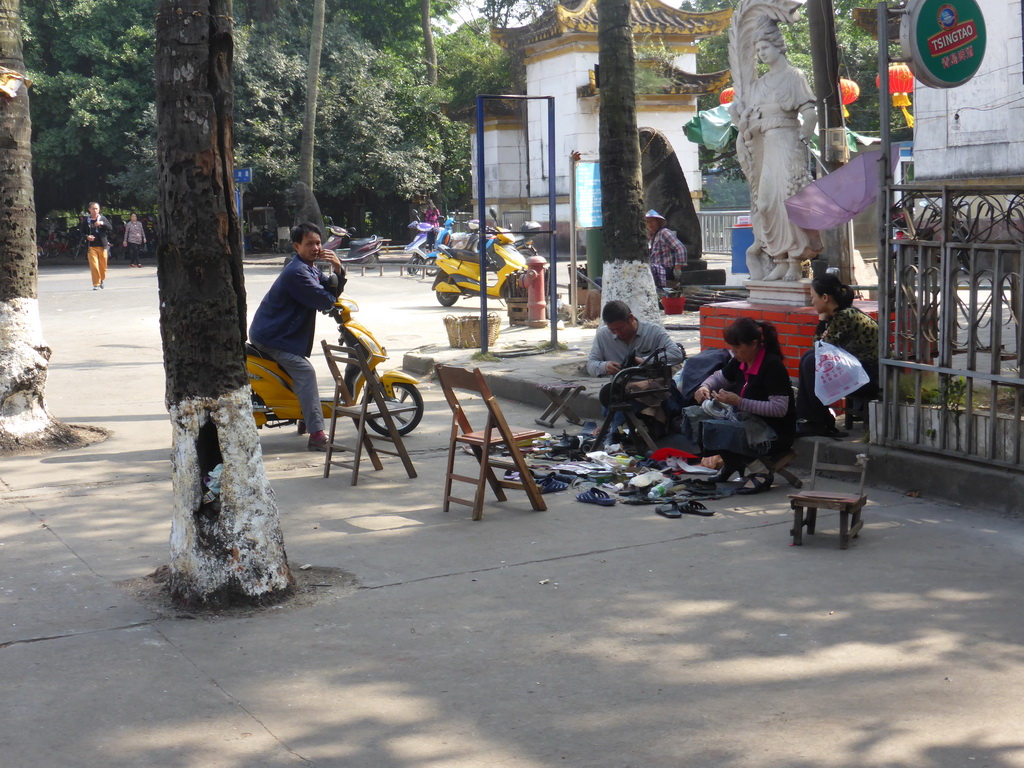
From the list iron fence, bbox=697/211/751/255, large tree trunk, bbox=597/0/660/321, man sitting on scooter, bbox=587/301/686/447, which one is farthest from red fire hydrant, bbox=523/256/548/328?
iron fence, bbox=697/211/751/255

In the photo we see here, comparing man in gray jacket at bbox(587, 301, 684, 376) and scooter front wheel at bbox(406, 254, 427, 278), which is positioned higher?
scooter front wheel at bbox(406, 254, 427, 278)

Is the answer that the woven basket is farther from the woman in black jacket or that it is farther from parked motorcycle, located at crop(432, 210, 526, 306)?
the woman in black jacket

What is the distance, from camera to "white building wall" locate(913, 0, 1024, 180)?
46.6 ft

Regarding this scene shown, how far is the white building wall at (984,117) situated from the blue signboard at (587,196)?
4.66 metres

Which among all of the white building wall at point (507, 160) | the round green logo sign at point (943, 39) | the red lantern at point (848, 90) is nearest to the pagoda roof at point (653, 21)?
the white building wall at point (507, 160)

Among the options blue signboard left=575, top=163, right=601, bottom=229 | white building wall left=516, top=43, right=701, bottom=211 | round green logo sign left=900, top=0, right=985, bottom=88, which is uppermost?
white building wall left=516, top=43, right=701, bottom=211

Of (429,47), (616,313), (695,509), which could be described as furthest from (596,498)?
(429,47)

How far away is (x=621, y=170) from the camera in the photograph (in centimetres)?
1094

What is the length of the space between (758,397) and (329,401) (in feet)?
12.1

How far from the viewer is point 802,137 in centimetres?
867

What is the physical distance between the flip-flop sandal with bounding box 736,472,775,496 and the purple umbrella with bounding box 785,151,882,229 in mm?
2105

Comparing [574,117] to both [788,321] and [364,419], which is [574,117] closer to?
[788,321]

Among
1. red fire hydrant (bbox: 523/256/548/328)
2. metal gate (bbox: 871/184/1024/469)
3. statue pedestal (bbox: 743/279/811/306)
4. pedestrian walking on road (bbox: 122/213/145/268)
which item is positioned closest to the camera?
metal gate (bbox: 871/184/1024/469)

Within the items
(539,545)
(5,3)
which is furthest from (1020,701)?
(5,3)
